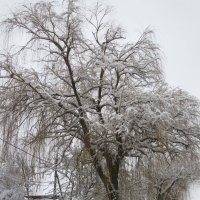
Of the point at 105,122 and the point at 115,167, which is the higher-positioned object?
the point at 105,122

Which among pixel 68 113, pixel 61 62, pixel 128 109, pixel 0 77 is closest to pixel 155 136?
pixel 128 109

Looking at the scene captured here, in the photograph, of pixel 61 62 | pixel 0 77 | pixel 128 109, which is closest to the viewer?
pixel 128 109

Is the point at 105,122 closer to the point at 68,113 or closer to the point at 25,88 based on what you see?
the point at 68,113

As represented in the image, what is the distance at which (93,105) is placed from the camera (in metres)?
9.25

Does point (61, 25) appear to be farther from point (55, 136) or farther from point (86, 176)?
point (86, 176)

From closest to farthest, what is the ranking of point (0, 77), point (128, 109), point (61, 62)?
point (128, 109), point (0, 77), point (61, 62)

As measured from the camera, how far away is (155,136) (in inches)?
329

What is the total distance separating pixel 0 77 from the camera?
339 inches

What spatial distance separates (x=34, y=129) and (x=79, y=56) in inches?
74.3

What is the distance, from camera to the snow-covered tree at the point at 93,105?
8383 mm

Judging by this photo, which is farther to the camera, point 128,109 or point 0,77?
point 0,77

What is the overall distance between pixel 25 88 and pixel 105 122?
5.74 ft

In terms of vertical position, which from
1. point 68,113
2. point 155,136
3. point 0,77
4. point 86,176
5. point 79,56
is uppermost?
point 79,56

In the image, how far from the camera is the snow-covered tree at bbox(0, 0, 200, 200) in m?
8.38
